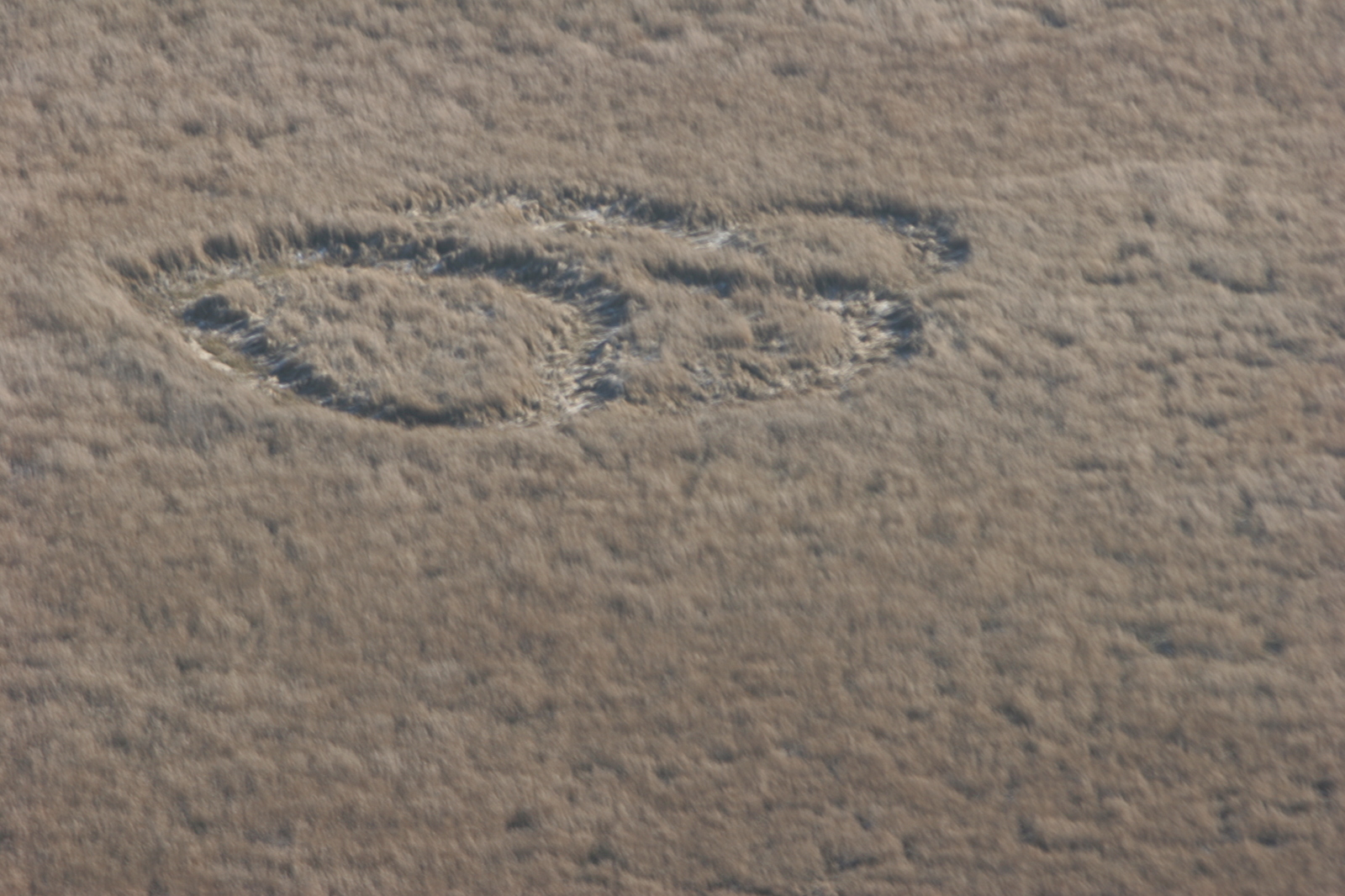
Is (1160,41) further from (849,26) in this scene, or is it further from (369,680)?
(369,680)

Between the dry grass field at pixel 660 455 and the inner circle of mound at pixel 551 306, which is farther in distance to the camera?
the inner circle of mound at pixel 551 306

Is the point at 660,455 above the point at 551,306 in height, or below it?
below

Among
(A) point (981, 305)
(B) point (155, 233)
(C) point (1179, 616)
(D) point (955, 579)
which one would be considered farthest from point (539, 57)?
(C) point (1179, 616)

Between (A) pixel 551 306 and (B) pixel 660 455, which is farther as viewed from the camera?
(A) pixel 551 306

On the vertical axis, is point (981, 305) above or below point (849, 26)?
below

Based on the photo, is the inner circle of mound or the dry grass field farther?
the inner circle of mound
